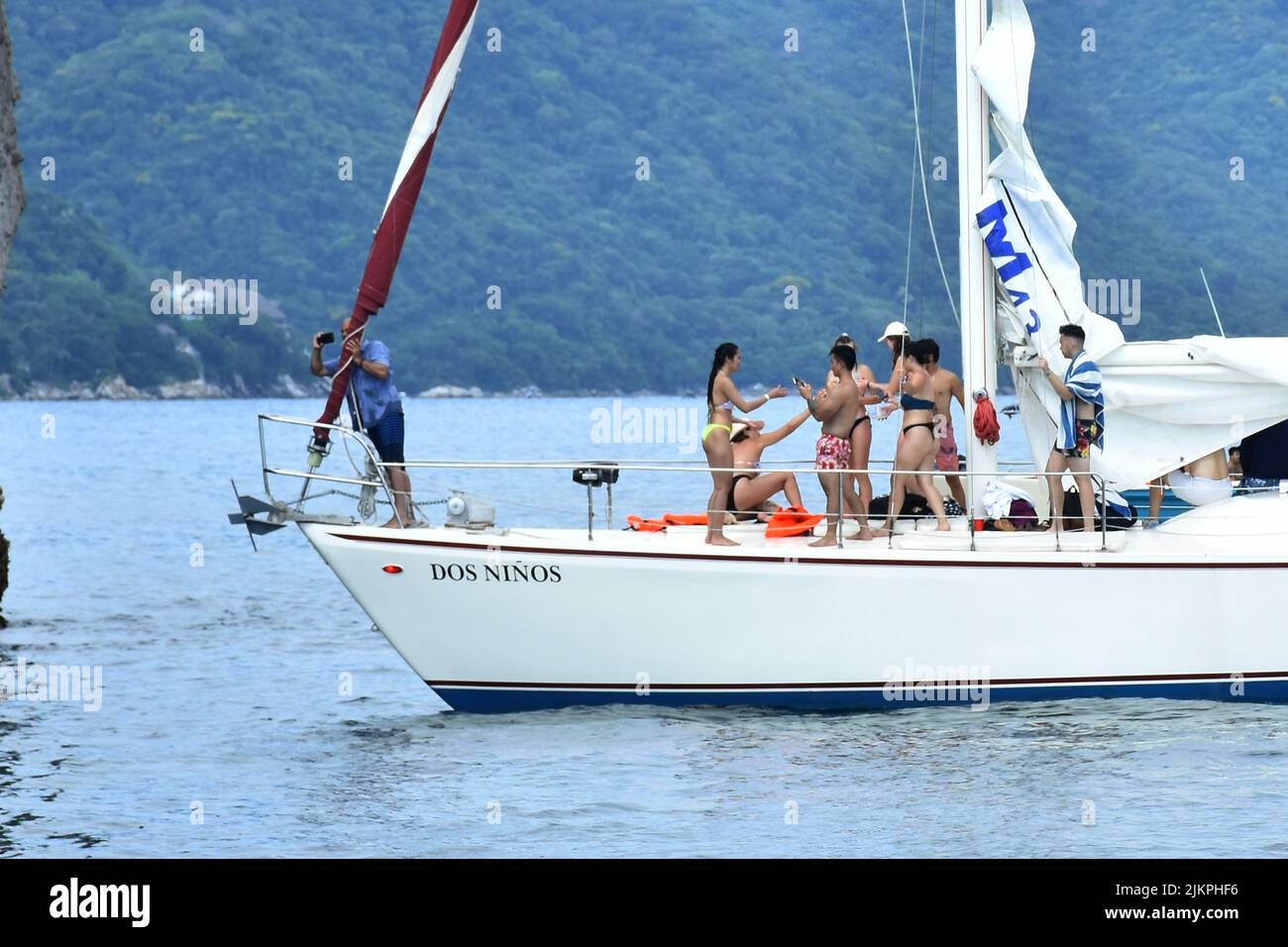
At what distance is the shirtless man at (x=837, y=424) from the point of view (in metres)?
15.1

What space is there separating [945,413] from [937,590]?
1.99 metres

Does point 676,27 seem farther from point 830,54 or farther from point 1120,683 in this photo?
point 1120,683

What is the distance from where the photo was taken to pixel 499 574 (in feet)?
48.5

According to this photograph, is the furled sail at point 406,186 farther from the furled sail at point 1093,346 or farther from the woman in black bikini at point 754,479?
the furled sail at point 1093,346

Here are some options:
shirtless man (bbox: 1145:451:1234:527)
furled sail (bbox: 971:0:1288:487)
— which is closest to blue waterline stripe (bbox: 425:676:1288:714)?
shirtless man (bbox: 1145:451:1234:527)

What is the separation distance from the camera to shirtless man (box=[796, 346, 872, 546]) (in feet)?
49.7

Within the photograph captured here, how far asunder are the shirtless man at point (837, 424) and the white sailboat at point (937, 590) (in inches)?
16.5

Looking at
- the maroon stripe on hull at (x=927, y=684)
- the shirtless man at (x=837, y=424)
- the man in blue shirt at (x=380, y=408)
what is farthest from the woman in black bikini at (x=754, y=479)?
the man in blue shirt at (x=380, y=408)

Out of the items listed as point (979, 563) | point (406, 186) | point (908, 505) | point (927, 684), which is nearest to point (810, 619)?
point (927, 684)

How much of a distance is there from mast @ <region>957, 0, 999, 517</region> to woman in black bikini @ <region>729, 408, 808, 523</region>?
1441 millimetres
